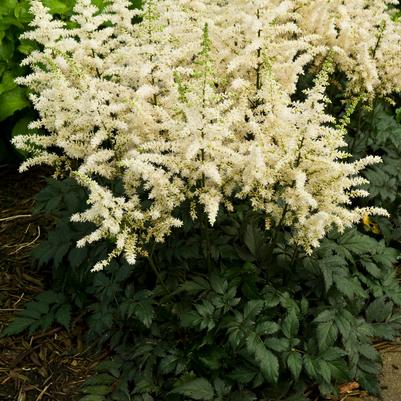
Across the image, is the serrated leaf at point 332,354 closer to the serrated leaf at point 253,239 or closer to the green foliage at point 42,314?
the serrated leaf at point 253,239

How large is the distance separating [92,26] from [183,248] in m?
1.85

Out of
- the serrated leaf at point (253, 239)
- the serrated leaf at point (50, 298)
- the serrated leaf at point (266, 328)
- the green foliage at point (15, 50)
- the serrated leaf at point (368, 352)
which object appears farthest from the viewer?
the green foliage at point (15, 50)

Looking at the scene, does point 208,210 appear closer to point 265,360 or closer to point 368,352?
point 265,360

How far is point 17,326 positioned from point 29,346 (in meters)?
0.27

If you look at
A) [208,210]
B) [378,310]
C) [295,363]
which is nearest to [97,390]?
[295,363]

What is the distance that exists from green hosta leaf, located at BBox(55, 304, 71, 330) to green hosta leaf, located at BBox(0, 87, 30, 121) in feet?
7.37

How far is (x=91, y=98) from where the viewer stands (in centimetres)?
371

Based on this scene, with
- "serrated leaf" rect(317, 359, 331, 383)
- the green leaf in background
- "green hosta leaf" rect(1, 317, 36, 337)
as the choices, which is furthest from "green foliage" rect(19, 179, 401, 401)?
the green leaf in background

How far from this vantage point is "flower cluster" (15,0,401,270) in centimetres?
349

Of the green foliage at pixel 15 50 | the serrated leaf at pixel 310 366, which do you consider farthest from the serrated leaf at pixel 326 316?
the green foliage at pixel 15 50

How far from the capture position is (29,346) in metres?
4.59

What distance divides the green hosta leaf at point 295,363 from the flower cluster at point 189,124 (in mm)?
768

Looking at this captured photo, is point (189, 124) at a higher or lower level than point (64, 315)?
higher

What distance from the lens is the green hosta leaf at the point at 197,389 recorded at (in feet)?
12.1
